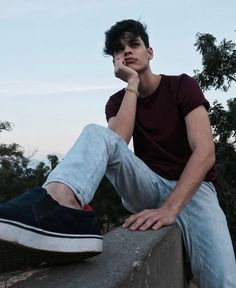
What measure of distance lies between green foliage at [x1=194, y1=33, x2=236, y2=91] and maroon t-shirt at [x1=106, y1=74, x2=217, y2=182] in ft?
39.8

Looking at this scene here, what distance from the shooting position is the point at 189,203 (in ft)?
7.59

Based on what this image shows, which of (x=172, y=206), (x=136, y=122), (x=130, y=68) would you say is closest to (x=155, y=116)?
(x=136, y=122)

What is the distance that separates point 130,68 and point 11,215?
5.01 ft

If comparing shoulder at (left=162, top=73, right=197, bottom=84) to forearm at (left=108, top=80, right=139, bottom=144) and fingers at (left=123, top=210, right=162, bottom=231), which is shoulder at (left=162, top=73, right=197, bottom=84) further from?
fingers at (left=123, top=210, right=162, bottom=231)

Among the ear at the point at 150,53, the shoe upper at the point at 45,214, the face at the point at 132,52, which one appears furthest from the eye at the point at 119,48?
the shoe upper at the point at 45,214

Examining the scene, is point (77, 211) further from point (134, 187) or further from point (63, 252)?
point (134, 187)

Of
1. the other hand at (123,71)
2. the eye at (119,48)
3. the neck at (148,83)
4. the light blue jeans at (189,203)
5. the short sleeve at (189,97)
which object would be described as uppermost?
the eye at (119,48)

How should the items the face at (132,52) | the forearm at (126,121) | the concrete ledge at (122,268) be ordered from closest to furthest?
1. the concrete ledge at (122,268)
2. the forearm at (126,121)
3. the face at (132,52)

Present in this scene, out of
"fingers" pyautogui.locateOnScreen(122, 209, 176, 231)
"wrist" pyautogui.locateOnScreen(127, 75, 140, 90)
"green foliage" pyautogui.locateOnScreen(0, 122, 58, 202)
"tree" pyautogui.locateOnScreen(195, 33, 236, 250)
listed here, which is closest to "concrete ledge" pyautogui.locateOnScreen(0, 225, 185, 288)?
"fingers" pyautogui.locateOnScreen(122, 209, 176, 231)

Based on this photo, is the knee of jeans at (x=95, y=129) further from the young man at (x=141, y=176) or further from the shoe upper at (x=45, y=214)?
the shoe upper at (x=45, y=214)

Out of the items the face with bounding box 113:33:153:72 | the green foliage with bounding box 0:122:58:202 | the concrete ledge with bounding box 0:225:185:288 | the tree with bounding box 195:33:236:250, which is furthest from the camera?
the green foliage with bounding box 0:122:58:202

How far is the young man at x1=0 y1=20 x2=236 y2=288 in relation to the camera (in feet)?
4.60

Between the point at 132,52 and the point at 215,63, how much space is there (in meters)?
12.2

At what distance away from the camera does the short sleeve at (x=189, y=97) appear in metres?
2.46
